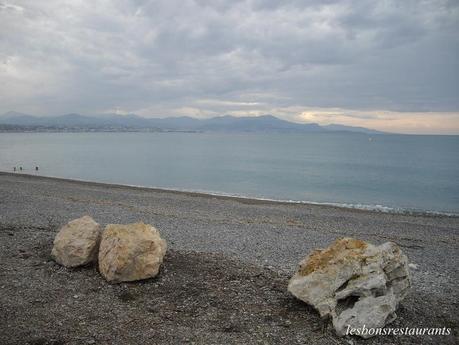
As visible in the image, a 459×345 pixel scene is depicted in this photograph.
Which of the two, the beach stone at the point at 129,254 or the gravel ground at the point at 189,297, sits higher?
the beach stone at the point at 129,254

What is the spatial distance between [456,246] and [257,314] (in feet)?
51.7

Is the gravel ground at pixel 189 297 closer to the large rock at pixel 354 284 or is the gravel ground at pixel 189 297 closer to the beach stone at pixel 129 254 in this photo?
the beach stone at pixel 129 254

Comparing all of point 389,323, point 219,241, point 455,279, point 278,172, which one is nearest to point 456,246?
point 455,279

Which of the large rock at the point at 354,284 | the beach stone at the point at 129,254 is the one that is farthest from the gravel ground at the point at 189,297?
the large rock at the point at 354,284

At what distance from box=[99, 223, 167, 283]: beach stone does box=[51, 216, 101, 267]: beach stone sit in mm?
593

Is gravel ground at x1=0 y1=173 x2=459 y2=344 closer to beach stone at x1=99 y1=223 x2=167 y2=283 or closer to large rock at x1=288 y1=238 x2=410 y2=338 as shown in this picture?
beach stone at x1=99 y1=223 x2=167 y2=283

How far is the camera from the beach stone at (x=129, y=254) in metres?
9.09

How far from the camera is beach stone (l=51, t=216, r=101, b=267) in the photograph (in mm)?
9930

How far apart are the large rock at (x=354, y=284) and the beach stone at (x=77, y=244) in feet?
17.6

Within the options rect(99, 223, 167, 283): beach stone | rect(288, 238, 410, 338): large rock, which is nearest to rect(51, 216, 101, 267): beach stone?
rect(99, 223, 167, 283): beach stone

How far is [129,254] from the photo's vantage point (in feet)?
29.8

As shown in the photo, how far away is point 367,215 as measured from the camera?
28609 mm

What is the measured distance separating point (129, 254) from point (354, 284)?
5156 millimetres

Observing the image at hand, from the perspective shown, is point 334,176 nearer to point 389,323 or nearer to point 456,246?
point 456,246
